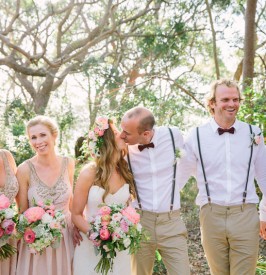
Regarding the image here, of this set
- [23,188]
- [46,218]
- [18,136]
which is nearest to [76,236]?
[46,218]

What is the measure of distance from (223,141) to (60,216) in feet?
5.06

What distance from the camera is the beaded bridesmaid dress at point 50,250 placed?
13.1ft

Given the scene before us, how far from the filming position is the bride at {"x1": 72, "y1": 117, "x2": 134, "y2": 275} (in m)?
3.81

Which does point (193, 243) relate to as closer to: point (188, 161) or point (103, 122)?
point (188, 161)

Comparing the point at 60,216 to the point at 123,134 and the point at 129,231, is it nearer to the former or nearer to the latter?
the point at 129,231

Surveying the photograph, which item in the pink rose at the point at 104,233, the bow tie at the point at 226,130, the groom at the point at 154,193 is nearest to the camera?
the pink rose at the point at 104,233

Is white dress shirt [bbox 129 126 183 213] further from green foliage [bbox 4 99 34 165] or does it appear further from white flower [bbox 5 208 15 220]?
green foliage [bbox 4 99 34 165]

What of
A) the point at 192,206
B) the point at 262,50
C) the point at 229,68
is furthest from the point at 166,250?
the point at 229,68

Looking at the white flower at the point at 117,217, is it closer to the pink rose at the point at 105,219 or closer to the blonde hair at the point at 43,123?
the pink rose at the point at 105,219

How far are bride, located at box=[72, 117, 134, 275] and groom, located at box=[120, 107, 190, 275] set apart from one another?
15cm

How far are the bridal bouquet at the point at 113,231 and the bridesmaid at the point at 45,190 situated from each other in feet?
1.95

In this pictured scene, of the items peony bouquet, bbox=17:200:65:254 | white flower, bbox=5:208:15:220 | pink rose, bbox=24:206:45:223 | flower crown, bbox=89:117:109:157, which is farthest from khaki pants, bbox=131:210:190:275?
white flower, bbox=5:208:15:220

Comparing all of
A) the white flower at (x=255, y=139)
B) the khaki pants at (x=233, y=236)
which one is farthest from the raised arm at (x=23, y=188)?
the white flower at (x=255, y=139)

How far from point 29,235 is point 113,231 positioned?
0.64 metres
